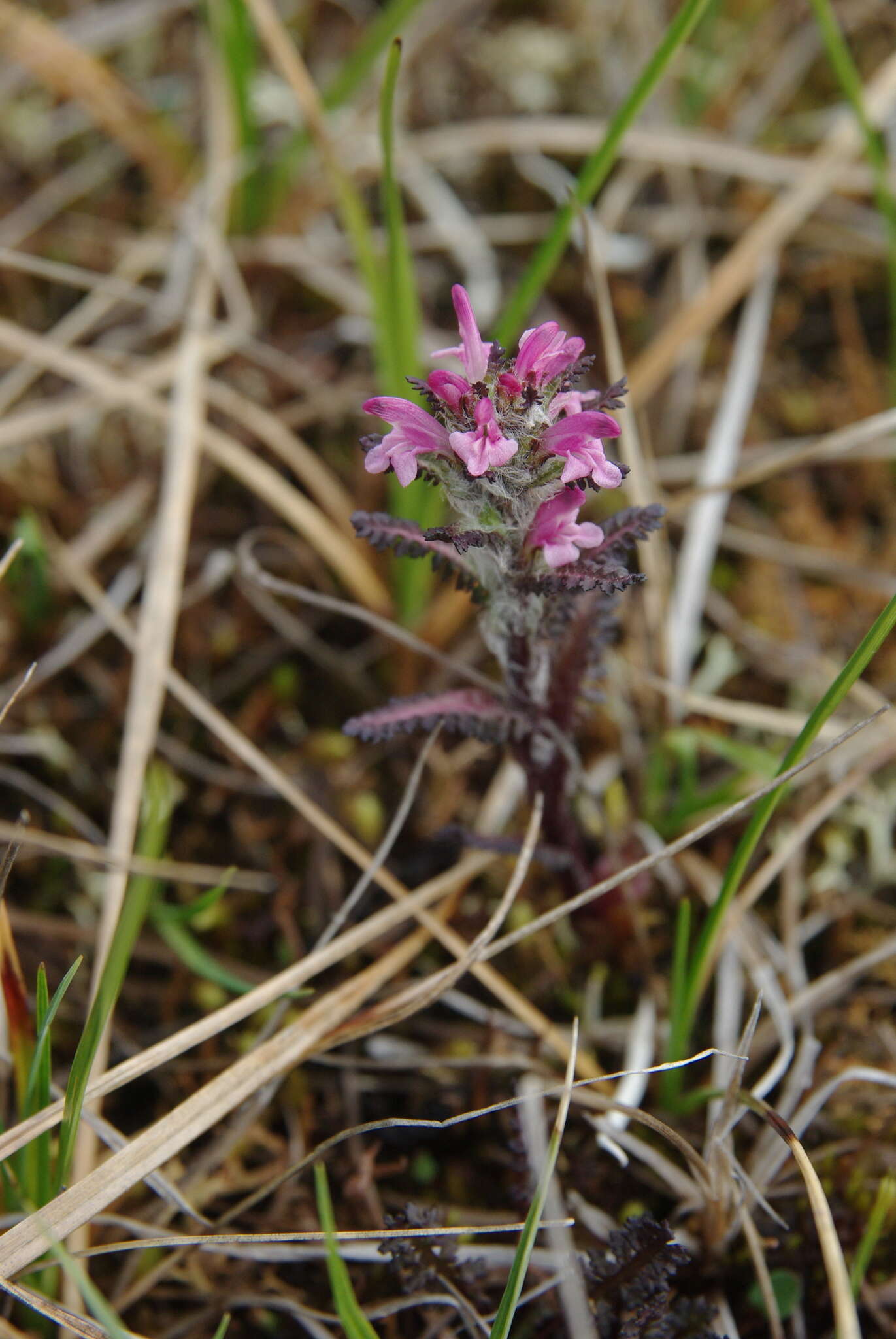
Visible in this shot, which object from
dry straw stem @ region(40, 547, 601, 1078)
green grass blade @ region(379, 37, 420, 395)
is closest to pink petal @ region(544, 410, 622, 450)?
green grass blade @ region(379, 37, 420, 395)

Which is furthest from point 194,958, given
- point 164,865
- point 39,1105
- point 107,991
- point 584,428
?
point 584,428

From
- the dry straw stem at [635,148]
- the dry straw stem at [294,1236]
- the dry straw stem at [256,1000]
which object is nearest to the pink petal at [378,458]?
the dry straw stem at [256,1000]

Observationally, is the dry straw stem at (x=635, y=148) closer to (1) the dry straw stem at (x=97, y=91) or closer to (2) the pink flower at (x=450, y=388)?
(1) the dry straw stem at (x=97, y=91)

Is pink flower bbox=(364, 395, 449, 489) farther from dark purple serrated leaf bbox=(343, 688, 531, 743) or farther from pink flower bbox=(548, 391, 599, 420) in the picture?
dark purple serrated leaf bbox=(343, 688, 531, 743)

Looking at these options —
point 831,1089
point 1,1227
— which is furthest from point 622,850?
point 1,1227

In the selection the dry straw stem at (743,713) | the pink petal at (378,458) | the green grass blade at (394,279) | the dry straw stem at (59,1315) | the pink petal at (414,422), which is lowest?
the dry straw stem at (59,1315)

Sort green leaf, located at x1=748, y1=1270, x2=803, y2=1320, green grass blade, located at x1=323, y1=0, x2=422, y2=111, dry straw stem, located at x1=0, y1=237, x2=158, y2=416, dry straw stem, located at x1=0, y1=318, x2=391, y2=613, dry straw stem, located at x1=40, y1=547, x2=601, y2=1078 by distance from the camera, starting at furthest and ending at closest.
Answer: dry straw stem, located at x1=0, y1=237, x2=158, y2=416 → dry straw stem, located at x1=0, y1=318, x2=391, y2=613 → green grass blade, located at x1=323, y1=0, x2=422, y2=111 → dry straw stem, located at x1=40, y1=547, x2=601, y2=1078 → green leaf, located at x1=748, y1=1270, x2=803, y2=1320

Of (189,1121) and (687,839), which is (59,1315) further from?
(687,839)
